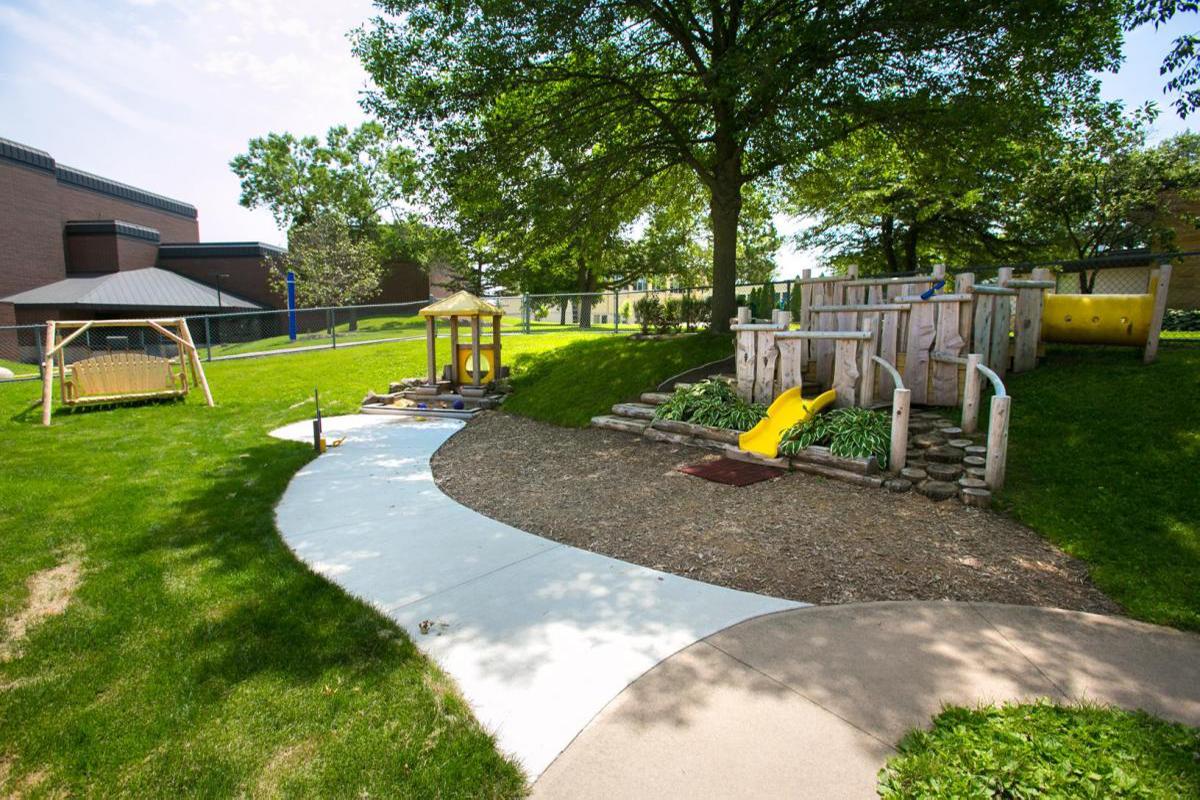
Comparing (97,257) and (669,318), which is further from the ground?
(97,257)

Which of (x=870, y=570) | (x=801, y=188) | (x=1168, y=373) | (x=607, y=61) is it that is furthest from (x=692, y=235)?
(x=870, y=570)

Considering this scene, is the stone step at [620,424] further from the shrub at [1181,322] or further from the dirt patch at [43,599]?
the shrub at [1181,322]

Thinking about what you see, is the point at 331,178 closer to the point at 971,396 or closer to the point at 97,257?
the point at 97,257

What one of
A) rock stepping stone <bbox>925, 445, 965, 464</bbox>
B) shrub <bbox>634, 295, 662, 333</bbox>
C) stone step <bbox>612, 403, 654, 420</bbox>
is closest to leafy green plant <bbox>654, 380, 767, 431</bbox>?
stone step <bbox>612, 403, 654, 420</bbox>

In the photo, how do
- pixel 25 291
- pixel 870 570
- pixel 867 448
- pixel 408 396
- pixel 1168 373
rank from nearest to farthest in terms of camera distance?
pixel 870 570, pixel 867 448, pixel 1168 373, pixel 408 396, pixel 25 291

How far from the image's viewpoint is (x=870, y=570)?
4.30m

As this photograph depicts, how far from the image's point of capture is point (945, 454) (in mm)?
5988

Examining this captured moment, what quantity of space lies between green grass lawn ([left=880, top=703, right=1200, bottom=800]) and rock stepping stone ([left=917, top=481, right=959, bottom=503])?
3.07m

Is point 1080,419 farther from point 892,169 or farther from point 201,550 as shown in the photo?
point 892,169

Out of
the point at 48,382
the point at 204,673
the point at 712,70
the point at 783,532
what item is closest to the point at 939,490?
the point at 783,532

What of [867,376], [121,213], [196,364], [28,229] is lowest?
[196,364]

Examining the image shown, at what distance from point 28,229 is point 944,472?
36.6 metres

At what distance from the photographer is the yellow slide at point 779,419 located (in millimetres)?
7160

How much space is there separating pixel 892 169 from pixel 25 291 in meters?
34.4
